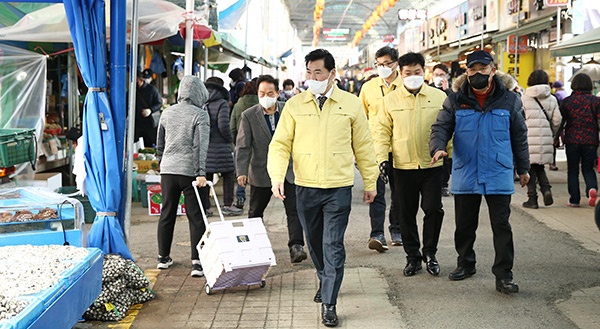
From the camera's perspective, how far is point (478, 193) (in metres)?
6.38

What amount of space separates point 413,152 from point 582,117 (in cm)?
485

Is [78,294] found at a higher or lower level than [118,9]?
lower

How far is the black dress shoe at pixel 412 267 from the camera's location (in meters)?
7.03

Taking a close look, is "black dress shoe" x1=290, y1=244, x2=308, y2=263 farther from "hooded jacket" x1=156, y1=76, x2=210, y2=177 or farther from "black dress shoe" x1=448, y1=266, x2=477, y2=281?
"black dress shoe" x1=448, y1=266, x2=477, y2=281

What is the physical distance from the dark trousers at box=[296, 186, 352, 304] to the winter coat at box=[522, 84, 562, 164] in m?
5.99

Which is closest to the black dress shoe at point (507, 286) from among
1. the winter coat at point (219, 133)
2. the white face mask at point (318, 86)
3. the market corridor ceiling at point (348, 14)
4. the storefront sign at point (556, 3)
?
the white face mask at point (318, 86)

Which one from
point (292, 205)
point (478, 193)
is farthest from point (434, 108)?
point (292, 205)

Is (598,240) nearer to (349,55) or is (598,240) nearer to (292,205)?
(292,205)

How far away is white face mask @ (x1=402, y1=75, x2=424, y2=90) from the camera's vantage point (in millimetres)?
6811

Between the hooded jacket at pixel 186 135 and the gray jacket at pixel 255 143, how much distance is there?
609mm

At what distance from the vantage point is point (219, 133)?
1077 centimetres

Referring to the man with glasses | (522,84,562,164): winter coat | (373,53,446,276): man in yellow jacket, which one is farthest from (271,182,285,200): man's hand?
(522,84,562,164): winter coat

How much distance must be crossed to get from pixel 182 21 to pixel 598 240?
5.90 metres

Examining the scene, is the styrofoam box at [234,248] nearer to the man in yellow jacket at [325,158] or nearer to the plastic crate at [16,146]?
the man in yellow jacket at [325,158]
